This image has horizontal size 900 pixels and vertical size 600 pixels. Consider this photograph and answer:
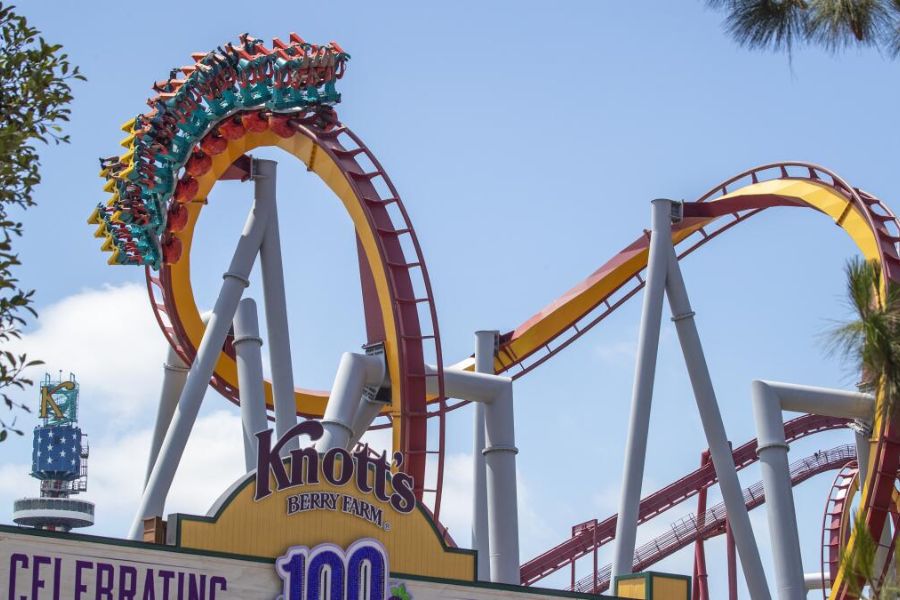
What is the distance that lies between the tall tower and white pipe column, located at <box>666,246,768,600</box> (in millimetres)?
29220

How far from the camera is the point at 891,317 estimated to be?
8.66m

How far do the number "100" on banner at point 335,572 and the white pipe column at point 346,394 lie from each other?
3.93 m

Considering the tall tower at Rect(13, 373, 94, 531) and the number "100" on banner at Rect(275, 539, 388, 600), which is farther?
the tall tower at Rect(13, 373, 94, 531)

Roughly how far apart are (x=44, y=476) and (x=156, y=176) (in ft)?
96.1

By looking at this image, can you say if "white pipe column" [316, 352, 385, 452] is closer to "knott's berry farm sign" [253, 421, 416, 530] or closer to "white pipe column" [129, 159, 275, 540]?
"white pipe column" [129, 159, 275, 540]

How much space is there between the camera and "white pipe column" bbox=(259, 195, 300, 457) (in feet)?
64.8

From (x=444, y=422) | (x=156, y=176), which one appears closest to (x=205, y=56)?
(x=156, y=176)

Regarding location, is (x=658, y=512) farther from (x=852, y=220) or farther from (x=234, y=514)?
(x=234, y=514)

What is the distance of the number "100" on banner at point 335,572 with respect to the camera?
13.7m

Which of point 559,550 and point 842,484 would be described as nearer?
point 842,484

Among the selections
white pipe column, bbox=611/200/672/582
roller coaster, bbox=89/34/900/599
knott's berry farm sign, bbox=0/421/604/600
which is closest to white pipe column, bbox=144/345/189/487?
roller coaster, bbox=89/34/900/599

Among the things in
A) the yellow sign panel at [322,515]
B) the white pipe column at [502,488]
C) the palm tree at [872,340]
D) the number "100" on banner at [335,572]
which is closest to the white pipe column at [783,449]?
the white pipe column at [502,488]

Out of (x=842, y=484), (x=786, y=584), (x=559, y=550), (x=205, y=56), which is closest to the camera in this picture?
(x=786, y=584)

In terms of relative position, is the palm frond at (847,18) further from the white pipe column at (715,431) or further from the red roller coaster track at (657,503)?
the red roller coaster track at (657,503)
